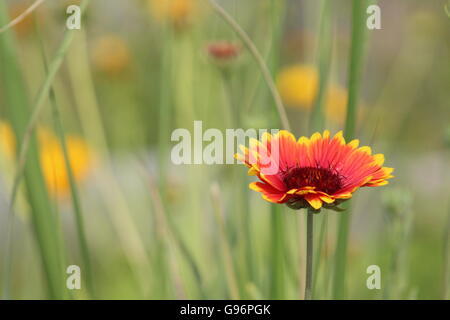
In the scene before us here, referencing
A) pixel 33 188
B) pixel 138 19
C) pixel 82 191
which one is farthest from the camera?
pixel 138 19

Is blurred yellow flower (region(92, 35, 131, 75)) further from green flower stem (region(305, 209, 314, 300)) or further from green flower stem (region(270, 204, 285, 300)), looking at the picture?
green flower stem (region(305, 209, 314, 300))

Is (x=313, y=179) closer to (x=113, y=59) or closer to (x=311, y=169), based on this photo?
(x=311, y=169)

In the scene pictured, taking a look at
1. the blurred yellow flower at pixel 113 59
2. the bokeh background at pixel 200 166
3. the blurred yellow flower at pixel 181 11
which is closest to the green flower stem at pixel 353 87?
the bokeh background at pixel 200 166

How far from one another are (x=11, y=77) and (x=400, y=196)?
0.83 feet

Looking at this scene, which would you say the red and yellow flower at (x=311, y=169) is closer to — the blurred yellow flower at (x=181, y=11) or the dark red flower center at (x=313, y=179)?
the dark red flower center at (x=313, y=179)

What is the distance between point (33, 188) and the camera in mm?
335

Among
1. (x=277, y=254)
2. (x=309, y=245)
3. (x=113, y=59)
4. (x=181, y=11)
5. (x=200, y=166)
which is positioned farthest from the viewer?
(x=113, y=59)

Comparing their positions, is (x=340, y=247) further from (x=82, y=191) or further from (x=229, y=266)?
(x=82, y=191)

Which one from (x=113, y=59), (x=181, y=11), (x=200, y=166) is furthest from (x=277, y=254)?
(x=113, y=59)

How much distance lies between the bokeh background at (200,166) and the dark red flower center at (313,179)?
0.06 m

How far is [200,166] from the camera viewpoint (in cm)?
62

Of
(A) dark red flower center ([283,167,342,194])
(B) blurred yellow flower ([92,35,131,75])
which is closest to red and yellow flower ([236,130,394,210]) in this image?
(A) dark red flower center ([283,167,342,194])

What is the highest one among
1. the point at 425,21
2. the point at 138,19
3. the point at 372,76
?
the point at 138,19
